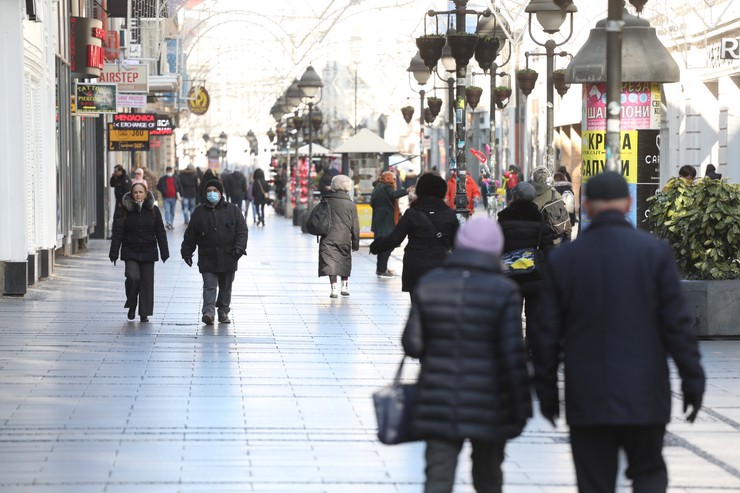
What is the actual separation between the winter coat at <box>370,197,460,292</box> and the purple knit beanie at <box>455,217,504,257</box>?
260 inches

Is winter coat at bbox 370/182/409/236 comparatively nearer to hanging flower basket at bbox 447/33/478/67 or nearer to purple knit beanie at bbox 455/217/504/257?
hanging flower basket at bbox 447/33/478/67

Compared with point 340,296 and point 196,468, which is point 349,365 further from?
point 340,296

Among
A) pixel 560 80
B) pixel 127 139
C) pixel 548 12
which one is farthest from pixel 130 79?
pixel 548 12

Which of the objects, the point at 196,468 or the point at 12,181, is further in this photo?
the point at 12,181

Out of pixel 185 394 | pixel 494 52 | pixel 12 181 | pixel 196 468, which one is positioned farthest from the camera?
pixel 494 52

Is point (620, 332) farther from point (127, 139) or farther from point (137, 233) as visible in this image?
point (127, 139)

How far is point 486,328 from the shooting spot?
20.1 feet

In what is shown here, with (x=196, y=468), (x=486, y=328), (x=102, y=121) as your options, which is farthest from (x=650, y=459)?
(x=102, y=121)

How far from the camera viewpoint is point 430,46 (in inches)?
858

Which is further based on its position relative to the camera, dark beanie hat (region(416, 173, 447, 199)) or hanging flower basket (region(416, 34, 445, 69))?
hanging flower basket (region(416, 34, 445, 69))

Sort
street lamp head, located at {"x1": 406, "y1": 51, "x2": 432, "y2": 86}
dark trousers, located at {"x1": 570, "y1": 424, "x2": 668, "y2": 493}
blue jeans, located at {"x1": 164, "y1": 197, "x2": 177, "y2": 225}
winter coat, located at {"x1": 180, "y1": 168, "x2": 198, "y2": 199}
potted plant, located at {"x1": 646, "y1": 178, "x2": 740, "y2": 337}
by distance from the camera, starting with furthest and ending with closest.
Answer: winter coat, located at {"x1": 180, "y1": 168, "x2": 198, "y2": 199}
blue jeans, located at {"x1": 164, "y1": 197, "x2": 177, "y2": 225}
street lamp head, located at {"x1": 406, "y1": 51, "x2": 432, "y2": 86}
potted plant, located at {"x1": 646, "y1": 178, "x2": 740, "y2": 337}
dark trousers, located at {"x1": 570, "y1": 424, "x2": 668, "y2": 493}

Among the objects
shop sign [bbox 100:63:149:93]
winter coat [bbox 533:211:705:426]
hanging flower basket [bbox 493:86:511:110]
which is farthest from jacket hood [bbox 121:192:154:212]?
hanging flower basket [bbox 493:86:511:110]

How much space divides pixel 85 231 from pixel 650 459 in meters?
26.7

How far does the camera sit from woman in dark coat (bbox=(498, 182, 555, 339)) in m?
12.6
